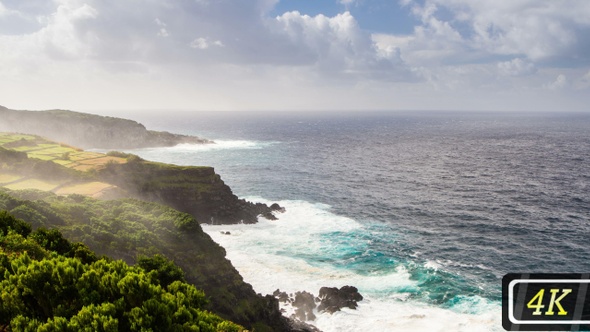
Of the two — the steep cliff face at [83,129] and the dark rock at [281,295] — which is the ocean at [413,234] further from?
the steep cliff face at [83,129]

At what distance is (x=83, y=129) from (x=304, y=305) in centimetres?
17968

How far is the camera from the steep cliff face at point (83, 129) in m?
181

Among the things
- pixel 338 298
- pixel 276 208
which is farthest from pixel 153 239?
pixel 276 208

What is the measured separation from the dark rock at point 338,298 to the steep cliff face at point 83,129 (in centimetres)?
16434

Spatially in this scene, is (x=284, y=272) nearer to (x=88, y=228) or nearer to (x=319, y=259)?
(x=319, y=259)

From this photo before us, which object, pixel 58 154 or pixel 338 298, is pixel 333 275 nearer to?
pixel 338 298

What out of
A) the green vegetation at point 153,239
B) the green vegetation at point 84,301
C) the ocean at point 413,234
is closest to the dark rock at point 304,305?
the ocean at point 413,234

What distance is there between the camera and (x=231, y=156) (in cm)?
16162

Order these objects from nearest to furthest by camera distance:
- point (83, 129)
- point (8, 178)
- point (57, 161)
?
1. point (8, 178)
2. point (57, 161)
3. point (83, 129)

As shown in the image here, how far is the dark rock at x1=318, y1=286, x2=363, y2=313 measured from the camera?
45469 millimetres

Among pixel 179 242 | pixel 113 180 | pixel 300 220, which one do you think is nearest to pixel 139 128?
pixel 113 180

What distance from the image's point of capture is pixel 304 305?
4600 cm

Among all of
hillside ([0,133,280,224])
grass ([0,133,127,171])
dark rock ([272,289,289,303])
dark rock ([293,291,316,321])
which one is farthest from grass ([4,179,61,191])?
dark rock ([293,291,316,321])

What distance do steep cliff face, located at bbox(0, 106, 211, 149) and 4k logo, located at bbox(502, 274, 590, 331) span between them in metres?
175
